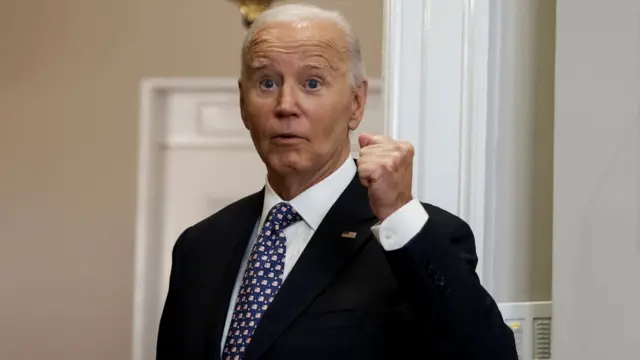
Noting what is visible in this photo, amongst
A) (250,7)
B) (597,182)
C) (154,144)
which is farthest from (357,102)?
(154,144)

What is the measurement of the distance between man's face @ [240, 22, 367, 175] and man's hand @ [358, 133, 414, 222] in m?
0.15

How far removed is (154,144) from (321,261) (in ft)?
5.98

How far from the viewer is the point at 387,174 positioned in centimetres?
94

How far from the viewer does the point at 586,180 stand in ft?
3.55

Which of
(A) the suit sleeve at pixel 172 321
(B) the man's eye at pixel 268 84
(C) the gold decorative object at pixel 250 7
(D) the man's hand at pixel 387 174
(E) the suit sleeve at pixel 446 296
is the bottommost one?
(A) the suit sleeve at pixel 172 321

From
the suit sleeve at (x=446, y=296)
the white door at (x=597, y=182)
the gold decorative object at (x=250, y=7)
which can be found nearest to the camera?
the suit sleeve at (x=446, y=296)

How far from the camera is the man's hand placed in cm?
94

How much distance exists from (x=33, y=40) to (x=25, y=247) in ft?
2.31

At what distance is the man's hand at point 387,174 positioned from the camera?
94cm

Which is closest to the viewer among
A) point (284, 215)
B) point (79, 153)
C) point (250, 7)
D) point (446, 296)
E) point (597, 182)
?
point (446, 296)

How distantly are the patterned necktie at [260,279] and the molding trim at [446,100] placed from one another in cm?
23

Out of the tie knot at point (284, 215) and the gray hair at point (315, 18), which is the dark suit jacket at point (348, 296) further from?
the gray hair at point (315, 18)

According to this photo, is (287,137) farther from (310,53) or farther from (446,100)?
(446,100)

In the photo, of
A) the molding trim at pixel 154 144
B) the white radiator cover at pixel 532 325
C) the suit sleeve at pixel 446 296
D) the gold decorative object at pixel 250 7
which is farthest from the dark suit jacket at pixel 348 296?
the molding trim at pixel 154 144
